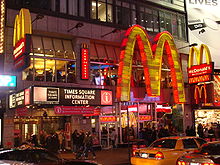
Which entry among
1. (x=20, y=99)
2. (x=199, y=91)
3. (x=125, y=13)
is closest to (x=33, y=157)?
(x=20, y=99)

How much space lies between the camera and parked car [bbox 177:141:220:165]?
28.7ft

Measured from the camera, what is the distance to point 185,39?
105ft

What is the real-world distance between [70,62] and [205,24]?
65.6 ft

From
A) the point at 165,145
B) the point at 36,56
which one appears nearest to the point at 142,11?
the point at 36,56

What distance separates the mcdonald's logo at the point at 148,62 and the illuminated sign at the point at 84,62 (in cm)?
256

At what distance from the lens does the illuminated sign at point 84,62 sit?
22375mm

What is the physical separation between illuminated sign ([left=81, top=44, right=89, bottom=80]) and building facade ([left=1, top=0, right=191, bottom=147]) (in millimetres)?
78

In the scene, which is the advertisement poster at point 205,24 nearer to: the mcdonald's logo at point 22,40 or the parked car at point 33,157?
the mcdonald's logo at point 22,40

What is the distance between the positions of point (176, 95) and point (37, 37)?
12.9 metres

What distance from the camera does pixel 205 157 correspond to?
904cm

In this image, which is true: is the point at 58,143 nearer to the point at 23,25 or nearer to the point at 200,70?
the point at 23,25

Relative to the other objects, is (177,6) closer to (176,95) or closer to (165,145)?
(176,95)

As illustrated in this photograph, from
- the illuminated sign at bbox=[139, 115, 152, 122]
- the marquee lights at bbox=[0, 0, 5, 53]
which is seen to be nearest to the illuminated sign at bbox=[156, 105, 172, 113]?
the illuminated sign at bbox=[139, 115, 152, 122]

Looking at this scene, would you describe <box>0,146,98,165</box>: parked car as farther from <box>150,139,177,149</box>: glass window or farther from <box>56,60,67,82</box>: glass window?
<box>56,60,67,82</box>: glass window
